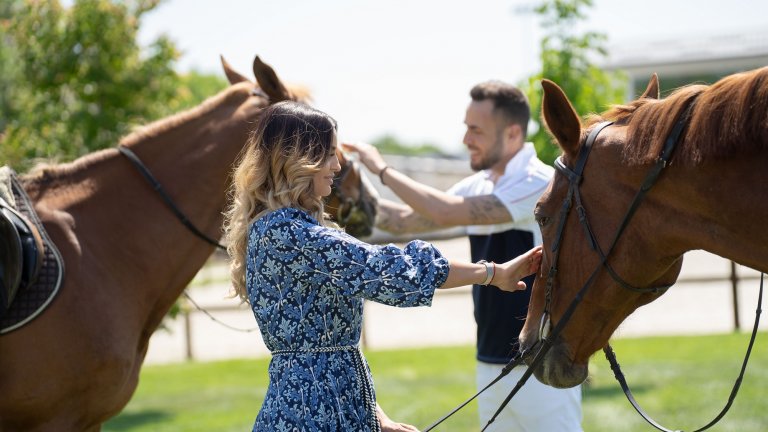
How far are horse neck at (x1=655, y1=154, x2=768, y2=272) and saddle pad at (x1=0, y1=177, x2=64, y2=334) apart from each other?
2.51m

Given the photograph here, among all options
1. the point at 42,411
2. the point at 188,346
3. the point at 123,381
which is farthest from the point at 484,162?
the point at 188,346

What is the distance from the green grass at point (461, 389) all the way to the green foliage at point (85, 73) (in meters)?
3.05

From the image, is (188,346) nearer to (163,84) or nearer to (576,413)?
(163,84)

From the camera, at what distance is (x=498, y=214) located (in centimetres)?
414

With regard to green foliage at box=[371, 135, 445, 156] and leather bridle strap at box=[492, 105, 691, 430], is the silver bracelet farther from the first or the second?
green foliage at box=[371, 135, 445, 156]

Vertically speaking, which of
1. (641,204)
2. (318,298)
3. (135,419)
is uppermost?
(641,204)

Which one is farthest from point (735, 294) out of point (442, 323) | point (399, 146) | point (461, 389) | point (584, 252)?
point (399, 146)

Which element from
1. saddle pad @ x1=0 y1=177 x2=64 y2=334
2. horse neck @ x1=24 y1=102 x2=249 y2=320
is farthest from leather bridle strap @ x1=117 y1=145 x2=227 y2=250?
saddle pad @ x1=0 y1=177 x2=64 y2=334

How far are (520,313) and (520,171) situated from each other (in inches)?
26.7

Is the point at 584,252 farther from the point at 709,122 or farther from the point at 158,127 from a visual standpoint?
the point at 158,127

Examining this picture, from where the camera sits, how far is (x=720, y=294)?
56.3 ft

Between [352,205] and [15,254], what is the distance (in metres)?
1.74

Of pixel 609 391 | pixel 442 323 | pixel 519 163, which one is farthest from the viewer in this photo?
pixel 442 323

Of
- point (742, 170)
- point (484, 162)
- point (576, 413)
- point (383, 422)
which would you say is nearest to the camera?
point (742, 170)
